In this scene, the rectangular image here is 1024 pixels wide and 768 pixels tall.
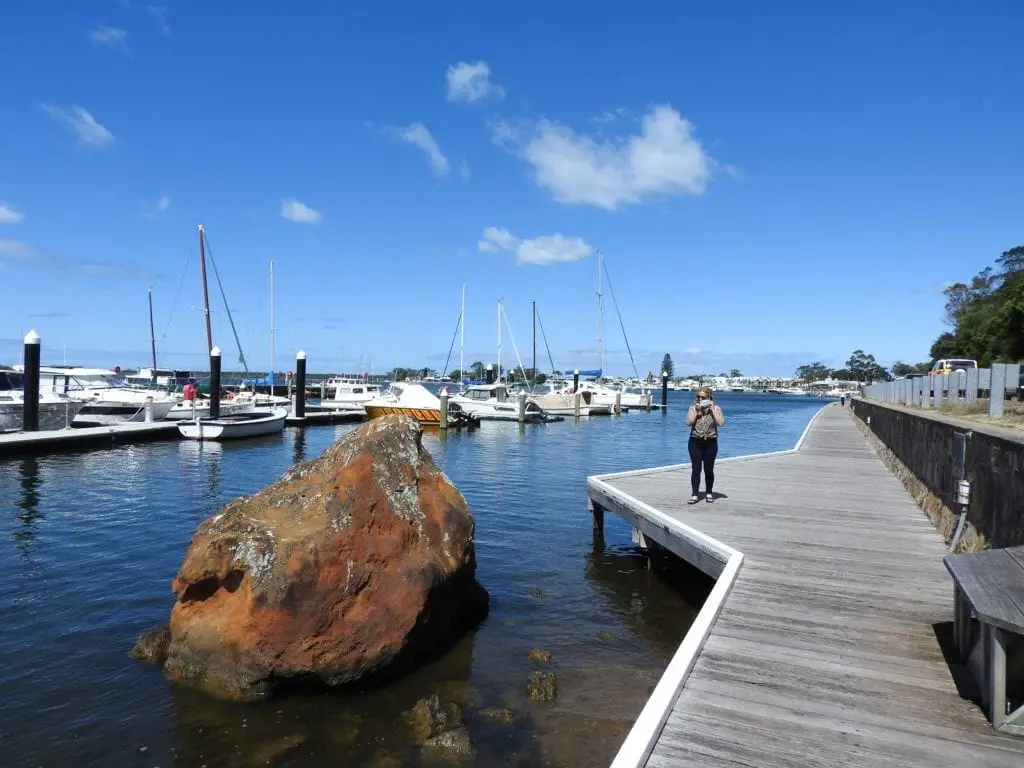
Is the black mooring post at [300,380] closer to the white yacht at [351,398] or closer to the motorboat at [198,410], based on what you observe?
the motorboat at [198,410]

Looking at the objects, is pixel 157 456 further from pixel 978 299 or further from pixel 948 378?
pixel 978 299

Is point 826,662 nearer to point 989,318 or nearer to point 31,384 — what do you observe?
point 31,384

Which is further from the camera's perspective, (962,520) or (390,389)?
(390,389)

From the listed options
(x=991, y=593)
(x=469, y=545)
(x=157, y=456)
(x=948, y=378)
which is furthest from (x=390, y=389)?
(x=991, y=593)

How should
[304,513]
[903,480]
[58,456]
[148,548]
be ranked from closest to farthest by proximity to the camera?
[304,513]
[148,548]
[903,480]
[58,456]

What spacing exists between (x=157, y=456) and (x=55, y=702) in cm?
2026

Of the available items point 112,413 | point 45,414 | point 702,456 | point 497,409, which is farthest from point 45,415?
point 702,456

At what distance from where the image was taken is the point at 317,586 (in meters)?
6.13

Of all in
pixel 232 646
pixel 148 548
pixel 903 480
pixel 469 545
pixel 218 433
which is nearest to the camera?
pixel 232 646

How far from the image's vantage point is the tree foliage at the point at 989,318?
48594mm

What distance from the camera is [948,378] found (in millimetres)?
17656

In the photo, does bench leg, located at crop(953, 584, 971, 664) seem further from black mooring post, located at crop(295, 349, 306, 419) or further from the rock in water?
black mooring post, located at crop(295, 349, 306, 419)

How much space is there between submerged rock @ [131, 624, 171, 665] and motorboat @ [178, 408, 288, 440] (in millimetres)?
24617

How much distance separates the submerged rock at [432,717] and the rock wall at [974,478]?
4.75 m
